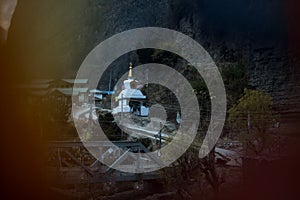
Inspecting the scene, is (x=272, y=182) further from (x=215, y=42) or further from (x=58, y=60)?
(x=58, y=60)

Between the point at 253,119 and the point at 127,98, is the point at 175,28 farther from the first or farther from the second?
the point at 253,119

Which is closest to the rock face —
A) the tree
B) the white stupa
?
the tree

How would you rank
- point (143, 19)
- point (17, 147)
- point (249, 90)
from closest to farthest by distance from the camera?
point (17, 147) < point (249, 90) < point (143, 19)

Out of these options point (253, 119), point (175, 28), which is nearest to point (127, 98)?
point (175, 28)

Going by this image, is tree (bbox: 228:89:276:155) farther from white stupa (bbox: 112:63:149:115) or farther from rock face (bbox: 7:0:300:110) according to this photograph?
white stupa (bbox: 112:63:149:115)

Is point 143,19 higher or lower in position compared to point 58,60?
higher

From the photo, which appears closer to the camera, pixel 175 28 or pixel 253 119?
pixel 253 119

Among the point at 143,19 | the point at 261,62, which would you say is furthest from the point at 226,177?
the point at 143,19
